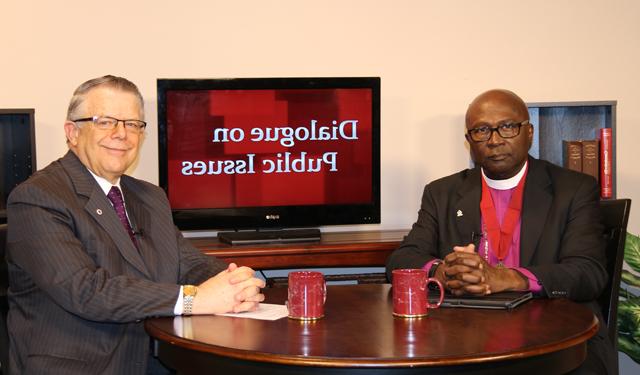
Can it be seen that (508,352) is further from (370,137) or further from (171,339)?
(370,137)

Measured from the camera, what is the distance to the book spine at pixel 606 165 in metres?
4.37

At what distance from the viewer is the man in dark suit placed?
235 centimetres

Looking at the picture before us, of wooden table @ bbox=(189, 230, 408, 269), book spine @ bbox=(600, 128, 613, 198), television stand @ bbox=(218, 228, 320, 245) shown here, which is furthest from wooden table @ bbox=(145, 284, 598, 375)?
book spine @ bbox=(600, 128, 613, 198)

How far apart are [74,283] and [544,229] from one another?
164 cm

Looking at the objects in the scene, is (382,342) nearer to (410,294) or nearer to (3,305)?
(410,294)

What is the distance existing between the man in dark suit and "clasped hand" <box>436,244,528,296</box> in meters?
0.60

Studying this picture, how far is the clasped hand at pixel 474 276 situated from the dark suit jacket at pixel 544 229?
123 mm

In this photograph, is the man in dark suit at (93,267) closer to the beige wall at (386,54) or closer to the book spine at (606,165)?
the beige wall at (386,54)

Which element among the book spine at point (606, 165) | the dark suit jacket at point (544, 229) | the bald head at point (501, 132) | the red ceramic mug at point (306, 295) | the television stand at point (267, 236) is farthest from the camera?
the book spine at point (606, 165)

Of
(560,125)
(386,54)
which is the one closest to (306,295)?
(386,54)

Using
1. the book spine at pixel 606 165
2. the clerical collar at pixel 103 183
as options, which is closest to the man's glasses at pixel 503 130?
the book spine at pixel 606 165

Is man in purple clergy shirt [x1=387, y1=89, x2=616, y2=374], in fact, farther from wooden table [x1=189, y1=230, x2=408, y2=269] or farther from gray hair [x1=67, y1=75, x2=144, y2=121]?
gray hair [x1=67, y1=75, x2=144, y2=121]

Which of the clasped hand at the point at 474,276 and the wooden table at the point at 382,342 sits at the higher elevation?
the clasped hand at the point at 474,276

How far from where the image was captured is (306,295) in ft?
7.58
